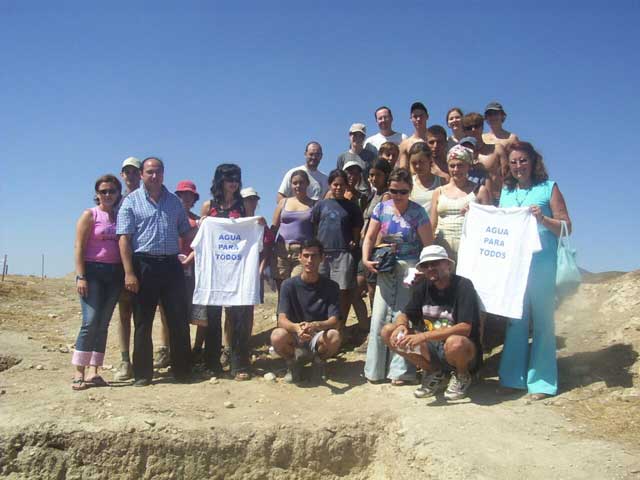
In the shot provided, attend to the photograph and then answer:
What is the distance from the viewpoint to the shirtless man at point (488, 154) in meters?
6.48

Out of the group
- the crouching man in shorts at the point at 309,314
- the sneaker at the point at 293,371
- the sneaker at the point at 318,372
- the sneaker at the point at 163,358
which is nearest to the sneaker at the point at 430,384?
the crouching man in shorts at the point at 309,314

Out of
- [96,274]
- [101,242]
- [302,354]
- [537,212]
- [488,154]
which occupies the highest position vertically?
[488,154]

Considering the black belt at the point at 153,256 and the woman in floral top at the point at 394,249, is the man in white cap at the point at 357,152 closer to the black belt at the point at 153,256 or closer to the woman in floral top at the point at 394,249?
the woman in floral top at the point at 394,249

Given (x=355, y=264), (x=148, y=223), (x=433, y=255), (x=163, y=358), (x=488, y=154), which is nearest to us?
(x=433, y=255)

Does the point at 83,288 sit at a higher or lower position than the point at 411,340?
higher

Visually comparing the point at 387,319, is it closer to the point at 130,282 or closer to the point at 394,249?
the point at 394,249

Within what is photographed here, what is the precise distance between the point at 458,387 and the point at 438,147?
277cm

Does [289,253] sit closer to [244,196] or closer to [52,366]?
[244,196]

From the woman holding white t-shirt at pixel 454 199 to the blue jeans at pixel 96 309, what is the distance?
11.1 ft

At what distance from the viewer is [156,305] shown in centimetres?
609

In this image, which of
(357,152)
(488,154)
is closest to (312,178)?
(357,152)

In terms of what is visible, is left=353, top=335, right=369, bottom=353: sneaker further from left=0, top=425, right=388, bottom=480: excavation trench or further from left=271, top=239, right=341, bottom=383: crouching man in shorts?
left=0, top=425, right=388, bottom=480: excavation trench

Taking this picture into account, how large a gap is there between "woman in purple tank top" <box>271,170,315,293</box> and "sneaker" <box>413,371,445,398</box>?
2178 mm

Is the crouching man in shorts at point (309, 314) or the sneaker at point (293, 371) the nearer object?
the crouching man in shorts at point (309, 314)
